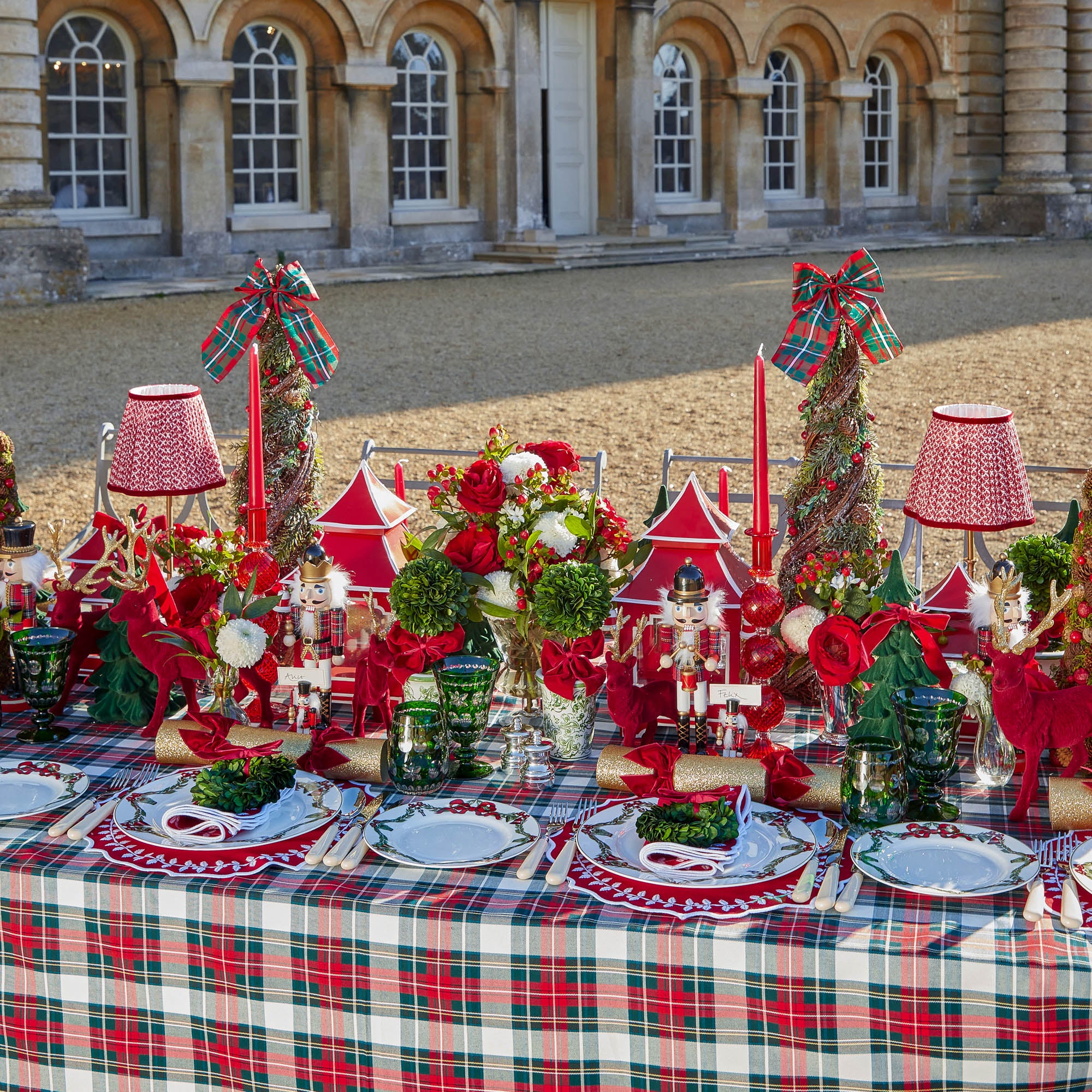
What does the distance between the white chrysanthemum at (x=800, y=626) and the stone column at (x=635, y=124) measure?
708 inches

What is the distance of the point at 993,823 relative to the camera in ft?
6.24

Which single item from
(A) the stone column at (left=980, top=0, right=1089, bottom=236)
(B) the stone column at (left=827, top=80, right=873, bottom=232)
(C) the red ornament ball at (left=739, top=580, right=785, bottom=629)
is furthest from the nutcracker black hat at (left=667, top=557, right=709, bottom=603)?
(A) the stone column at (left=980, top=0, right=1089, bottom=236)

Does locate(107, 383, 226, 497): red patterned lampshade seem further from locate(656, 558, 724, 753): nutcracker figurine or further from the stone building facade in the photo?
the stone building facade

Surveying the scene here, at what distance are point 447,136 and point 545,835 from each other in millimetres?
17817

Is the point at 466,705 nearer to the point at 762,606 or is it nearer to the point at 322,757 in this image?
the point at 322,757

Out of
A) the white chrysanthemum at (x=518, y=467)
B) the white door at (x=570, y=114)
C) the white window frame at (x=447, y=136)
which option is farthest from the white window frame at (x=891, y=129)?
the white chrysanthemum at (x=518, y=467)

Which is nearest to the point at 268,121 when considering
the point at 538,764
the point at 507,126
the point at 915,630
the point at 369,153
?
the point at 369,153

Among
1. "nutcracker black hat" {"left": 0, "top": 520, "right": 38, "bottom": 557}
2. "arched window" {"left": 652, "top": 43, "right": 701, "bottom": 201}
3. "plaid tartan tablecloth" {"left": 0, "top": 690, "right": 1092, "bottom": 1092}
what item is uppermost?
"arched window" {"left": 652, "top": 43, "right": 701, "bottom": 201}

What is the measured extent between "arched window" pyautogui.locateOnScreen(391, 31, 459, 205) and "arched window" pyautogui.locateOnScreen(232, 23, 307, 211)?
128cm

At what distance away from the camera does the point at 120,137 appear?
1625 cm

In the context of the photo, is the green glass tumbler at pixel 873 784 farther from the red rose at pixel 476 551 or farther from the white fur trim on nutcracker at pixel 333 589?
the white fur trim on nutcracker at pixel 333 589

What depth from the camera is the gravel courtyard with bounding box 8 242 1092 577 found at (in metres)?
8.14

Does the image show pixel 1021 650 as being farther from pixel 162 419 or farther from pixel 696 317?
pixel 696 317

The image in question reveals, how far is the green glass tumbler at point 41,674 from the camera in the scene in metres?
2.21
